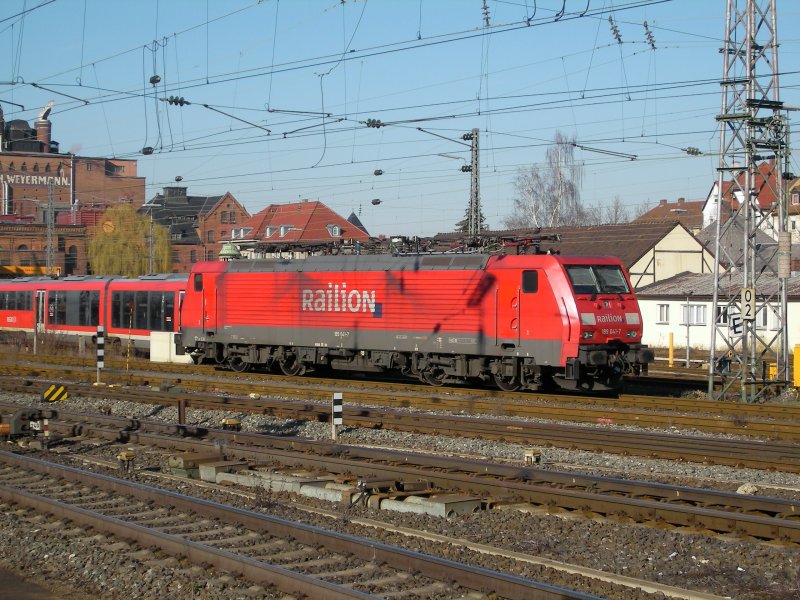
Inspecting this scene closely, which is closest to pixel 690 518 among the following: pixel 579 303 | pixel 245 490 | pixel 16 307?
pixel 245 490

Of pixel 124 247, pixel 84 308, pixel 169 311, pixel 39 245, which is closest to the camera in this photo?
pixel 169 311

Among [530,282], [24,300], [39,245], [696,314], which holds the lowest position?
[696,314]

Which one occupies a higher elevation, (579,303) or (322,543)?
(579,303)

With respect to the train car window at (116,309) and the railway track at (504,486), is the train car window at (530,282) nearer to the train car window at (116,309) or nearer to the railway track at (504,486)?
the railway track at (504,486)

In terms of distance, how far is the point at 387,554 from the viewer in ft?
27.1

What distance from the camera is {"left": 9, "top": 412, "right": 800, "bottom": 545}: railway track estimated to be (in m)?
9.85

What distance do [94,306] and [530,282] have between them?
21706 millimetres

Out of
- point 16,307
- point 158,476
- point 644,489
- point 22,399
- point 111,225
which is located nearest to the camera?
point 644,489

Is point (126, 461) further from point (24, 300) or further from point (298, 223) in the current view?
point (298, 223)

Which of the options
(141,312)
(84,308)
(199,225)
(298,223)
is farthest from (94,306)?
(199,225)

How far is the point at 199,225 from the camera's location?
87.1 m

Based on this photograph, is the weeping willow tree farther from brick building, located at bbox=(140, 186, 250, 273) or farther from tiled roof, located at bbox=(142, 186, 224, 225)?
tiled roof, located at bbox=(142, 186, 224, 225)

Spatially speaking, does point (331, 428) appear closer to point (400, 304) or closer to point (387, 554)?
point (400, 304)

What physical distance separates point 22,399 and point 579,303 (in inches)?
533
